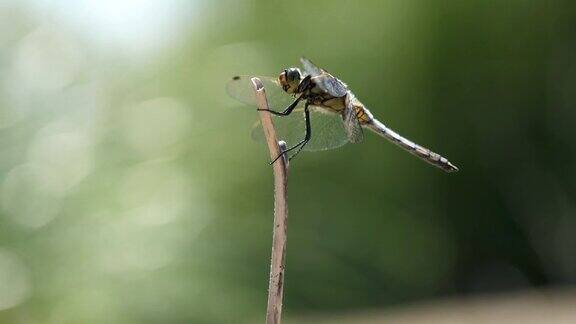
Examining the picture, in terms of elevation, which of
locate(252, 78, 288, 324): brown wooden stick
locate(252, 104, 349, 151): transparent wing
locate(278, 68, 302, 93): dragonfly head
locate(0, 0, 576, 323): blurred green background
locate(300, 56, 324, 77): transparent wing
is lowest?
locate(252, 78, 288, 324): brown wooden stick

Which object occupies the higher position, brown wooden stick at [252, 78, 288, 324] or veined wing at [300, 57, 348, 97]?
veined wing at [300, 57, 348, 97]

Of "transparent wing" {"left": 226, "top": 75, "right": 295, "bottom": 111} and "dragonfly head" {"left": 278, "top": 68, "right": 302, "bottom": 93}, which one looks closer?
"dragonfly head" {"left": 278, "top": 68, "right": 302, "bottom": 93}

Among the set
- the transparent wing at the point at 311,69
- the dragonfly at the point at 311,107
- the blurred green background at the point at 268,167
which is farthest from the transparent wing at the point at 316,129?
the blurred green background at the point at 268,167

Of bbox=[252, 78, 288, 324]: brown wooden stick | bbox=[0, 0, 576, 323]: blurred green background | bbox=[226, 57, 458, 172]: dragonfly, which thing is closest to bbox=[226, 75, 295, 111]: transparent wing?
bbox=[226, 57, 458, 172]: dragonfly

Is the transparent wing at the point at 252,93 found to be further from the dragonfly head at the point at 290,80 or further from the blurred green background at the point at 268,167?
the blurred green background at the point at 268,167

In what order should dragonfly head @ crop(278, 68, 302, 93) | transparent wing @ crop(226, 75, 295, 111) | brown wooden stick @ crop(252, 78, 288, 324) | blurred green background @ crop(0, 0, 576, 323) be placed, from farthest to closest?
blurred green background @ crop(0, 0, 576, 323) < transparent wing @ crop(226, 75, 295, 111) < dragonfly head @ crop(278, 68, 302, 93) < brown wooden stick @ crop(252, 78, 288, 324)

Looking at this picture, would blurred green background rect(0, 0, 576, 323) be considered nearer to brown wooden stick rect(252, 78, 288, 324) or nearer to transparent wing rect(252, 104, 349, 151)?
transparent wing rect(252, 104, 349, 151)

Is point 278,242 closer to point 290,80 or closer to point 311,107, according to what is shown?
point 290,80
